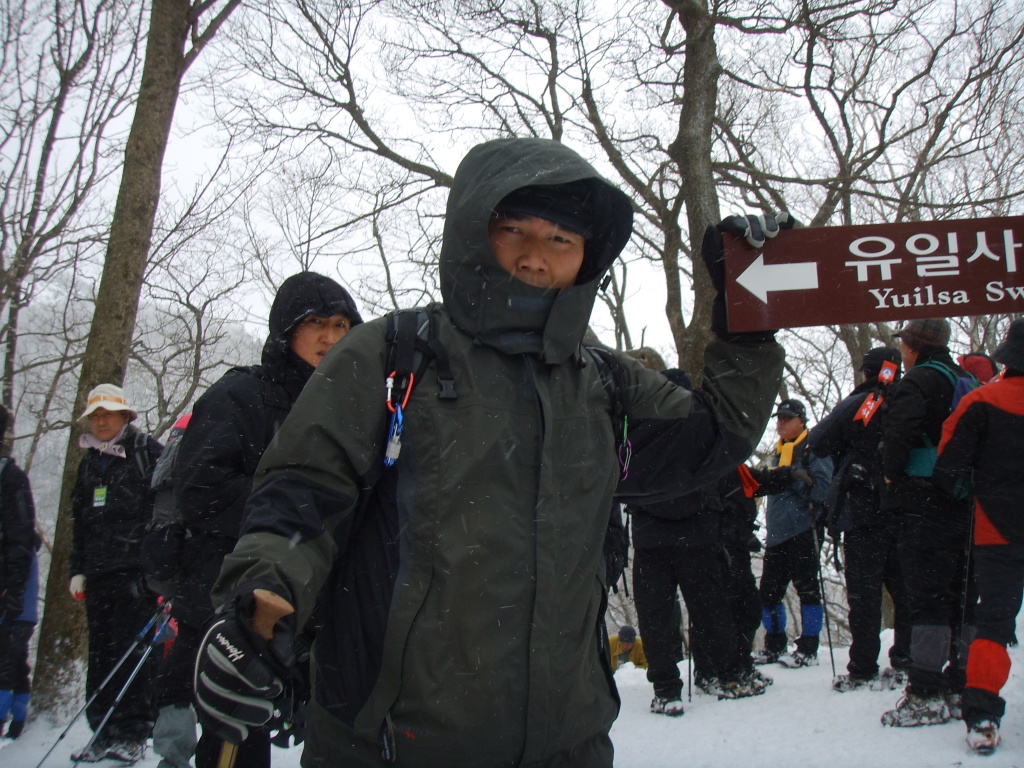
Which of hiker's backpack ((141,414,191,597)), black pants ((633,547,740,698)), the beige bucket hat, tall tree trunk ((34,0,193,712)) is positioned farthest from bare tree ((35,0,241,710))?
black pants ((633,547,740,698))

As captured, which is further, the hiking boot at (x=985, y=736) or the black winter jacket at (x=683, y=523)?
the black winter jacket at (x=683, y=523)

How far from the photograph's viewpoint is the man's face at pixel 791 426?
268 inches

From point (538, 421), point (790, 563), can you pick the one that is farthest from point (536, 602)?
point (790, 563)

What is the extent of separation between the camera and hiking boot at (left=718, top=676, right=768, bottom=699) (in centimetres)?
521

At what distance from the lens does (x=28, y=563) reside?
4477 millimetres

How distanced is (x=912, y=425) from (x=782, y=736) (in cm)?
188

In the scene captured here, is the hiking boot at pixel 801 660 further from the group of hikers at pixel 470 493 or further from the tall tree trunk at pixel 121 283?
the tall tree trunk at pixel 121 283

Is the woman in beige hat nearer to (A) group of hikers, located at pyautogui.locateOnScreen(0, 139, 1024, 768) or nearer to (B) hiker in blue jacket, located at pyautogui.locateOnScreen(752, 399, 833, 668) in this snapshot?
(A) group of hikers, located at pyautogui.locateOnScreen(0, 139, 1024, 768)

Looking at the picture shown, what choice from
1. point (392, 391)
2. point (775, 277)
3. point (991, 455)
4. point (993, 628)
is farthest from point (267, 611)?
point (991, 455)

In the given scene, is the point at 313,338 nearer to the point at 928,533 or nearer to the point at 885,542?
the point at 928,533

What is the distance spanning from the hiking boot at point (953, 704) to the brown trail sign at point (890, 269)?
2.43 meters

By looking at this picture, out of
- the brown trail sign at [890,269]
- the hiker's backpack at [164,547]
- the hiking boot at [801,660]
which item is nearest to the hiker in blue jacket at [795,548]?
the hiking boot at [801,660]

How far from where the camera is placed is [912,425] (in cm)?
430

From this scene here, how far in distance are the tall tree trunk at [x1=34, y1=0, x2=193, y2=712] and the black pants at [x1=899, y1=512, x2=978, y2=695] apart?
540cm
